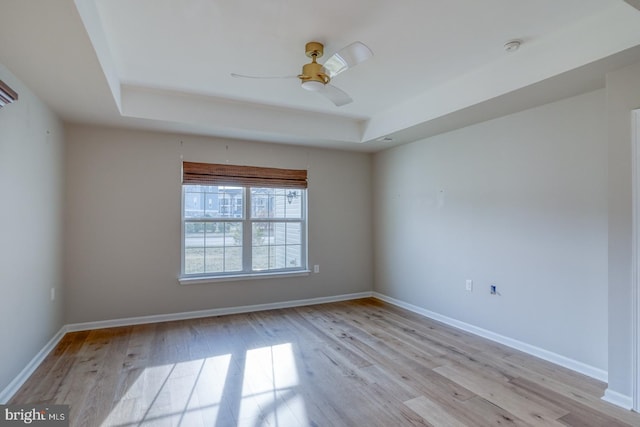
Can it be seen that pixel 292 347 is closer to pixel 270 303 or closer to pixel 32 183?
pixel 270 303

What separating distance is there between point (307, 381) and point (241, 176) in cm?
274

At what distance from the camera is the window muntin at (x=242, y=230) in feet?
14.2

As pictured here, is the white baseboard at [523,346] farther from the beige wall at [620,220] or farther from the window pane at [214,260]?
the window pane at [214,260]

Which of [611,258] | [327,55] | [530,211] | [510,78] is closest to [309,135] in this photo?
[327,55]

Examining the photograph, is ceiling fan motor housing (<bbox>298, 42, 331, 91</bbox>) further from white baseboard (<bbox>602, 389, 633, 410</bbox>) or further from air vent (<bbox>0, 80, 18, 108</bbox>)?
white baseboard (<bbox>602, 389, 633, 410</bbox>)

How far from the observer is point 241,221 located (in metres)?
4.57

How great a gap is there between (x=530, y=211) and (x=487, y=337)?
1.40 m

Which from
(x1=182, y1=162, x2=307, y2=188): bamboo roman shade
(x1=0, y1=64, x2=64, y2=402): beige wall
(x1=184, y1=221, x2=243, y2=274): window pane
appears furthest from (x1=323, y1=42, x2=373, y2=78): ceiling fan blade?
(x1=184, y1=221, x2=243, y2=274): window pane

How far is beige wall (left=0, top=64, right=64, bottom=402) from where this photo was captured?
2.35 metres

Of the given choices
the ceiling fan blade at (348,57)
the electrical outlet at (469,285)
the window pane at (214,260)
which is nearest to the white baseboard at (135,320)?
the window pane at (214,260)

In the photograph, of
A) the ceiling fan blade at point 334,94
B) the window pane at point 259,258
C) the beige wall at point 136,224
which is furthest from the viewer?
the window pane at point 259,258

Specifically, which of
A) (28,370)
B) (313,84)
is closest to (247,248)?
(28,370)

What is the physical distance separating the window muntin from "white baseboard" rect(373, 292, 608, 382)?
1882 millimetres

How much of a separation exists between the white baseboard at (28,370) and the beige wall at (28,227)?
40 millimetres
